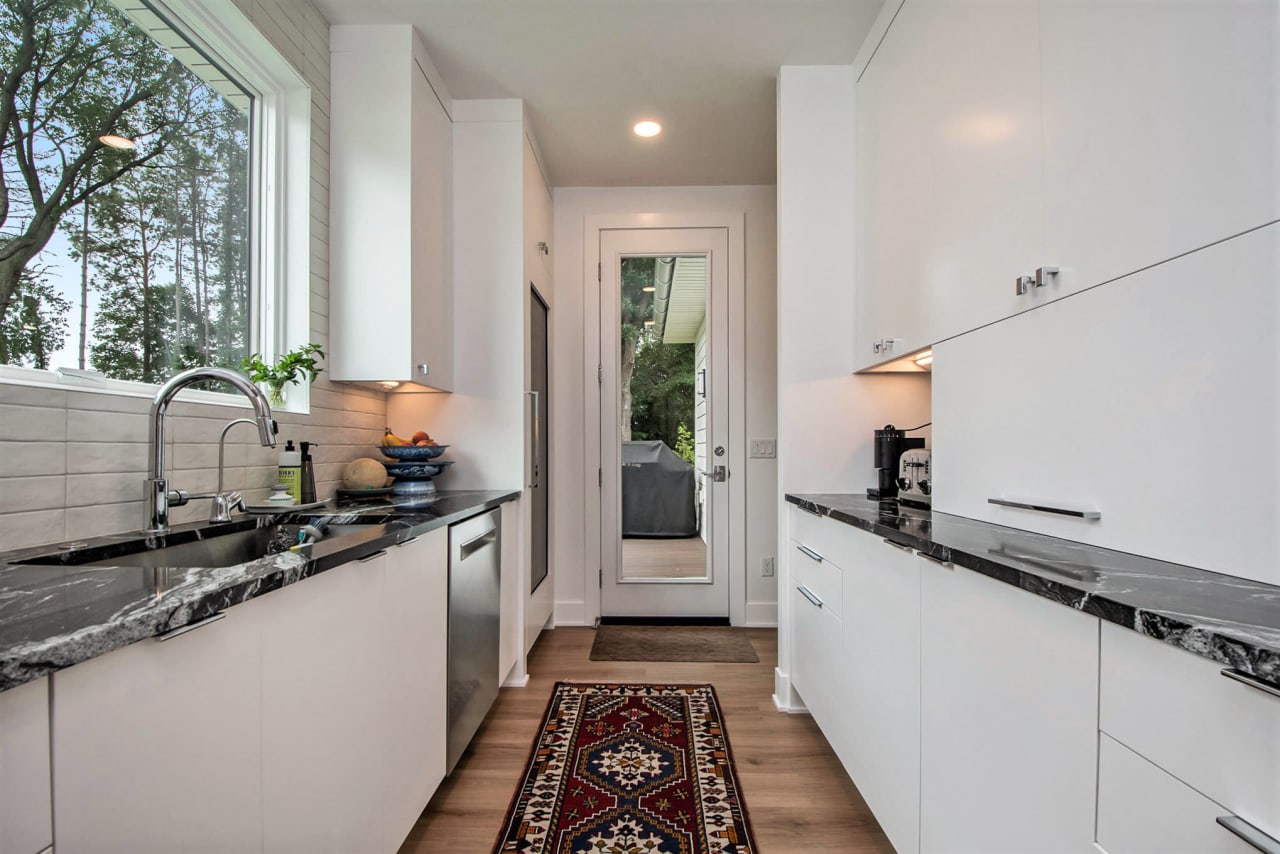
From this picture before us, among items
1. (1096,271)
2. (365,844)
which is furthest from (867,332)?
(365,844)

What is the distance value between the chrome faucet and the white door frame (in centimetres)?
236

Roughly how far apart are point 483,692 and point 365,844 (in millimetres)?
890

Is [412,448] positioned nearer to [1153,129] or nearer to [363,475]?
[363,475]

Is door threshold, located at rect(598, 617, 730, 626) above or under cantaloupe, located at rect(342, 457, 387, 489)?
under

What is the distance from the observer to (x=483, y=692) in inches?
84.0

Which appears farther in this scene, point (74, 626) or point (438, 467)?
point (438, 467)

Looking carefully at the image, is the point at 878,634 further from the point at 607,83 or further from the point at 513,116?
the point at 513,116

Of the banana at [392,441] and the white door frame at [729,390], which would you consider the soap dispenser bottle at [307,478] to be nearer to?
the banana at [392,441]

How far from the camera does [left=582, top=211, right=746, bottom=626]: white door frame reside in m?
3.63

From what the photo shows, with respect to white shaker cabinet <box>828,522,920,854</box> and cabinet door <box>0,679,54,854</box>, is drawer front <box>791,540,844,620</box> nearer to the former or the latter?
white shaker cabinet <box>828,522,920,854</box>

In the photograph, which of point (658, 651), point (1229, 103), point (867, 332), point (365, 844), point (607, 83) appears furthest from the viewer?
point (658, 651)

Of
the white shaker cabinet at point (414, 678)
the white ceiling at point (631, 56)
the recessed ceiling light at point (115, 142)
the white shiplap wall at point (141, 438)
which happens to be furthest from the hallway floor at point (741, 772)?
the white ceiling at point (631, 56)

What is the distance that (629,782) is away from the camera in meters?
1.93

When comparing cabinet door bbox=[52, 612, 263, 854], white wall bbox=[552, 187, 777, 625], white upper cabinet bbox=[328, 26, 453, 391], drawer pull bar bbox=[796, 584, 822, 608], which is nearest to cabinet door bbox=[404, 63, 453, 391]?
white upper cabinet bbox=[328, 26, 453, 391]
